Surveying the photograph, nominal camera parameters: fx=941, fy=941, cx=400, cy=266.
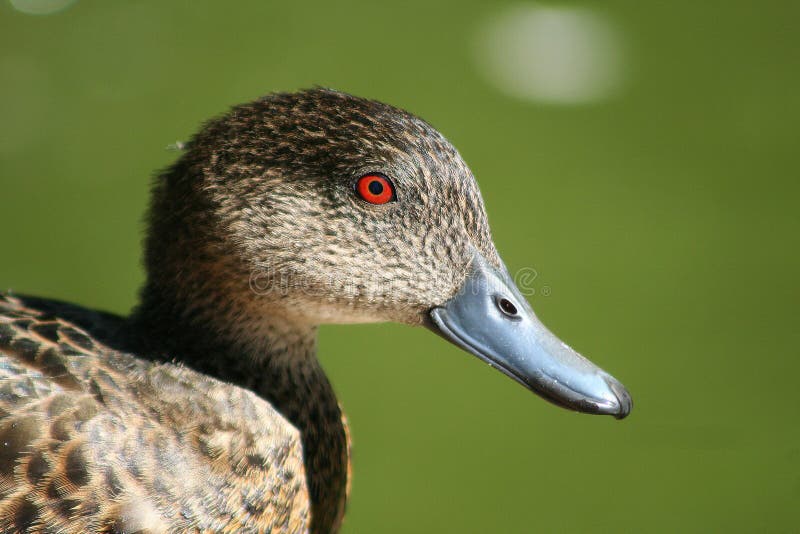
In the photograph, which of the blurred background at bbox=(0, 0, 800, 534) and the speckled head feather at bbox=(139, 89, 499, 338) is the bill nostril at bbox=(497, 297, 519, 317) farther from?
the blurred background at bbox=(0, 0, 800, 534)

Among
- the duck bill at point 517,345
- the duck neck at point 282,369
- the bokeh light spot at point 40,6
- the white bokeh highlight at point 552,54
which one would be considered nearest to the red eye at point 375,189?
the duck bill at point 517,345

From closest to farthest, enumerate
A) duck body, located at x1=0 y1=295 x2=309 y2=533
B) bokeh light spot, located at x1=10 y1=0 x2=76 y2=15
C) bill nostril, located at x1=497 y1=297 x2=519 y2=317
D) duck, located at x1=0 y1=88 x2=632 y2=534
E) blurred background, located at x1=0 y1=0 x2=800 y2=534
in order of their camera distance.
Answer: duck body, located at x1=0 y1=295 x2=309 y2=533 < duck, located at x1=0 y1=88 x2=632 y2=534 < bill nostril, located at x1=497 y1=297 x2=519 y2=317 < blurred background, located at x1=0 y1=0 x2=800 y2=534 < bokeh light spot, located at x1=10 y1=0 x2=76 y2=15

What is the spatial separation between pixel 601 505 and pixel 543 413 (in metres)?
0.44

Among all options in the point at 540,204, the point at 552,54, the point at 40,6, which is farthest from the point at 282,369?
the point at 40,6

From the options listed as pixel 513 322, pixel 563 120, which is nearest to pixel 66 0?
pixel 563 120

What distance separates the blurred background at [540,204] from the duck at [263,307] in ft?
4.25

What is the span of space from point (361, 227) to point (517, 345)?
1.31 feet

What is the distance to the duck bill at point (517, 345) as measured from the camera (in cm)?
187

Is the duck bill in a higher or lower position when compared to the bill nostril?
lower

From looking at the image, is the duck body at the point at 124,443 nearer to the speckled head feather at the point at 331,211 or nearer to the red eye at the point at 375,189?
the speckled head feather at the point at 331,211

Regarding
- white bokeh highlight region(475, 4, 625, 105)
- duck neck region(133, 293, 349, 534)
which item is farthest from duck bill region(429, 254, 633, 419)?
white bokeh highlight region(475, 4, 625, 105)

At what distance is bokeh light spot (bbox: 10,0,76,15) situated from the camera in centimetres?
495

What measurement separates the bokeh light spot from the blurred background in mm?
11

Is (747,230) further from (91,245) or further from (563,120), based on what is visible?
(91,245)
